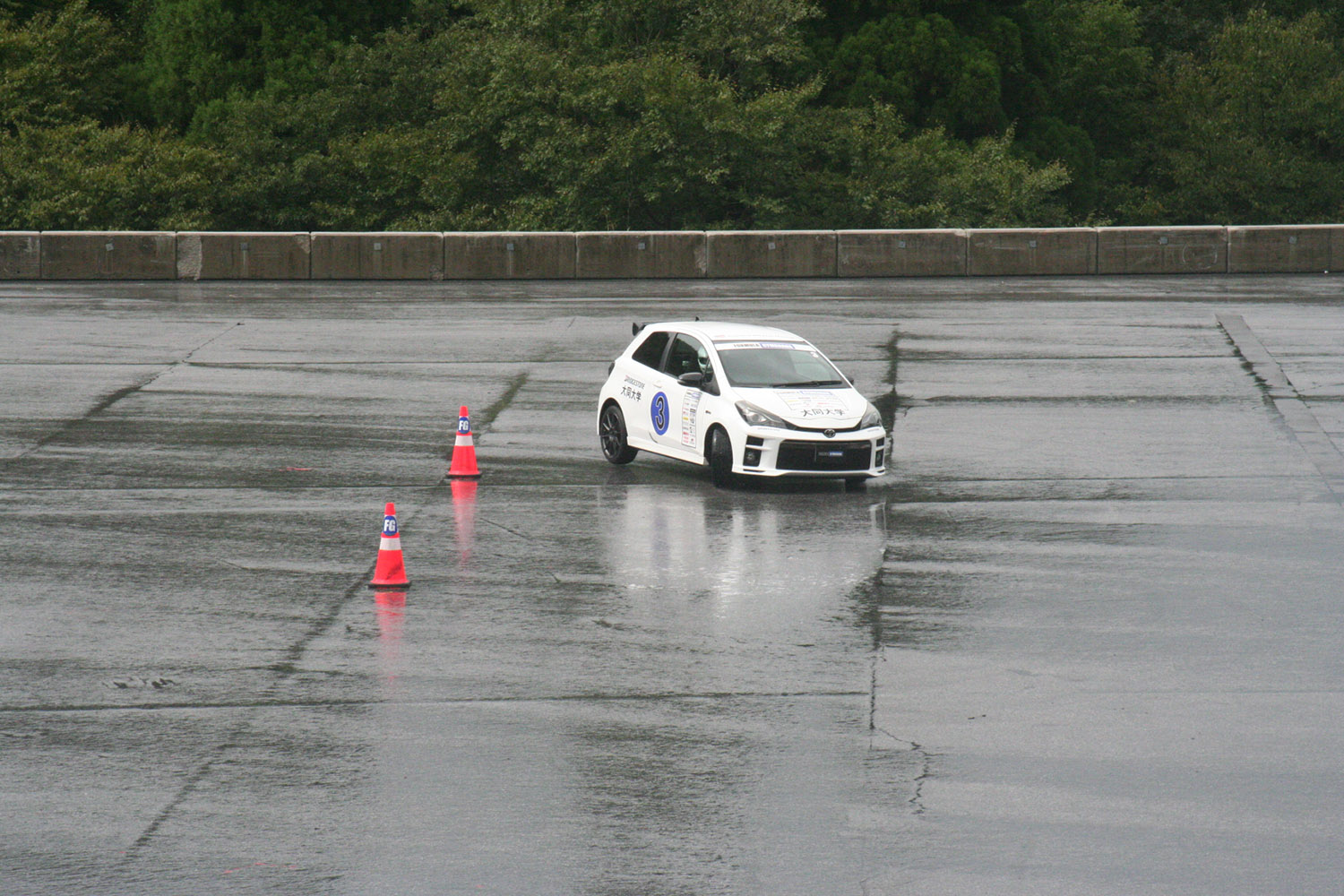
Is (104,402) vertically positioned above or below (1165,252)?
below

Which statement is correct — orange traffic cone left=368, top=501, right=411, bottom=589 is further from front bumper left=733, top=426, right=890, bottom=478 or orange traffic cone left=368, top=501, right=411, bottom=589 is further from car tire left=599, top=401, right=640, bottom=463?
car tire left=599, top=401, right=640, bottom=463

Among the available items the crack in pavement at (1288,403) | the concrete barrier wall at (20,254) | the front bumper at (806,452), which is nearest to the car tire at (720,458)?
the front bumper at (806,452)

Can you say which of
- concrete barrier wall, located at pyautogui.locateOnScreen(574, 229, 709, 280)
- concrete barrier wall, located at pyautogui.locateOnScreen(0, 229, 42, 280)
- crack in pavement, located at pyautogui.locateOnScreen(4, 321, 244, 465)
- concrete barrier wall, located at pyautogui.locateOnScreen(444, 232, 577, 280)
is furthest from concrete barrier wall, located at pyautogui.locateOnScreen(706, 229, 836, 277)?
concrete barrier wall, located at pyautogui.locateOnScreen(0, 229, 42, 280)

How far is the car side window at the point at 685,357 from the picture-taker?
1706 cm

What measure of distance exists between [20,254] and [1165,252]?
2320 centimetres

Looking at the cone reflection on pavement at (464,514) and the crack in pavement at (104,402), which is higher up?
the crack in pavement at (104,402)

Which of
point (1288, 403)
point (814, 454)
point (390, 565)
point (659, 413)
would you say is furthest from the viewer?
point (1288, 403)

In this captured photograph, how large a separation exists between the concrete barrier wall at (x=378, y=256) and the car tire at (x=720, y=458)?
20.2m

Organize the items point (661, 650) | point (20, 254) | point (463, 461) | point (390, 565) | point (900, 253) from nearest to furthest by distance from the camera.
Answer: point (661, 650) < point (390, 565) < point (463, 461) < point (20, 254) < point (900, 253)

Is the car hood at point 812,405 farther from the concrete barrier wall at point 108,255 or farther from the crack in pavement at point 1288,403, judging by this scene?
the concrete barrier wall at point 108,255

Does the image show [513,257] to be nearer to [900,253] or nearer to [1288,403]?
[900,253]

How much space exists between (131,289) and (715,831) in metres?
28.7

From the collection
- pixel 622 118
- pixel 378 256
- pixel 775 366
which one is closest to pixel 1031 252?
pixel 622 118

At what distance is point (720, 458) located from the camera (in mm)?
16141
